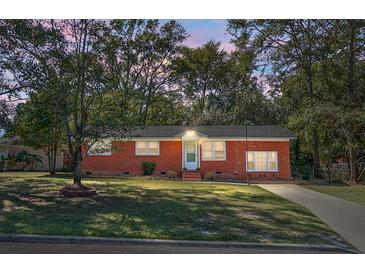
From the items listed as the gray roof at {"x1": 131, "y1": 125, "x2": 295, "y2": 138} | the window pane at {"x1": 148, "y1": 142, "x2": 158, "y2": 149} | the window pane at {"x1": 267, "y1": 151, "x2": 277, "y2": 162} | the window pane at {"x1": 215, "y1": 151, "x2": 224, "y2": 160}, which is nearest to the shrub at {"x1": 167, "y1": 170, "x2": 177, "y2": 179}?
the window pane at {"x1": 148, "y1": 142, "x2": 158, "y2": 149}

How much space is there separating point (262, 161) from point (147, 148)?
25.3ft

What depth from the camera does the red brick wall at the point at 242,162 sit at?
76.7ft

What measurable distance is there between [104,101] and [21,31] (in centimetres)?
343

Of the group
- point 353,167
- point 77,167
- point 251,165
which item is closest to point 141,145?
point 251,165

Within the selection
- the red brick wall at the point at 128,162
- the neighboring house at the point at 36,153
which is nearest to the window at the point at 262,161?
the red brick wall at the point at 128,162

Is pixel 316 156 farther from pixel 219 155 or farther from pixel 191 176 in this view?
pixel 191 176

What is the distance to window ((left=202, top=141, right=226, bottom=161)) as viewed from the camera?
2361 cm

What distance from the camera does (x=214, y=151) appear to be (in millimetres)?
23688

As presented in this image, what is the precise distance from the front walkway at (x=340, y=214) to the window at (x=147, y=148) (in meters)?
11.1

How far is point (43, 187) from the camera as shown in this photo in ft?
45.4

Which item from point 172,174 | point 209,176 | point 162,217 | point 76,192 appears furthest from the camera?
point 172,174

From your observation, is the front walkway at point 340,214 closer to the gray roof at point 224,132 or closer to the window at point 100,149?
the window at point 100,149

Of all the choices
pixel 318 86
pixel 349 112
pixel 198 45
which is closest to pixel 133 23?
pixel 198 45

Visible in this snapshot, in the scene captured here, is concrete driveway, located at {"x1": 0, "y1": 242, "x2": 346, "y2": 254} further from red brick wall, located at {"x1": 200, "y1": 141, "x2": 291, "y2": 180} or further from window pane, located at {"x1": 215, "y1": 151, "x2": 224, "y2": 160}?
window pane, located at {"x1": 215, "y1": 151, "x2": 224, "y2": 160}
